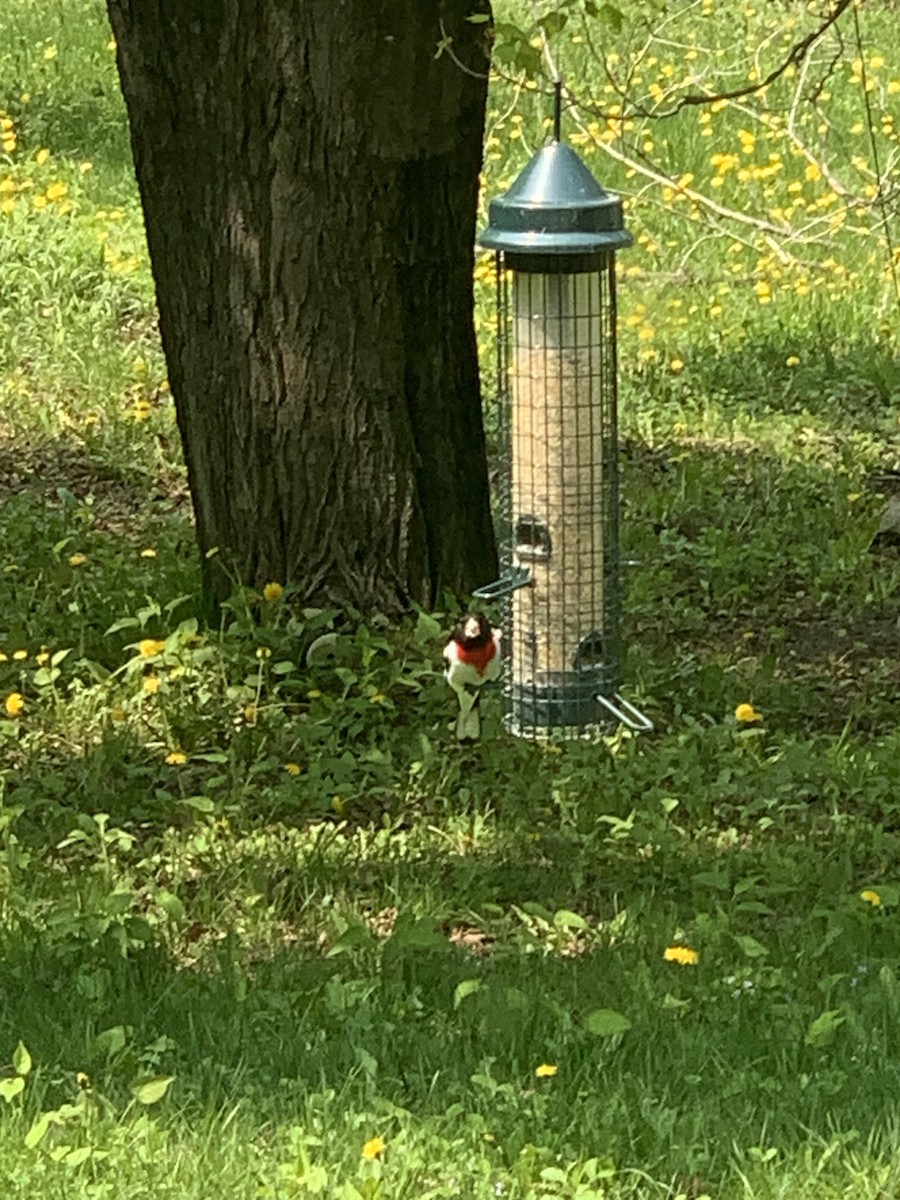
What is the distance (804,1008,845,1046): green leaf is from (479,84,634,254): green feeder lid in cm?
252

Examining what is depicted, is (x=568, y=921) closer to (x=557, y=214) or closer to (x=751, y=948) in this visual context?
(x=751, y=948)

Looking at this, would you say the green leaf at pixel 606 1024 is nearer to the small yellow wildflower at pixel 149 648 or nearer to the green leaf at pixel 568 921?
the green leaf at pixel 568 921

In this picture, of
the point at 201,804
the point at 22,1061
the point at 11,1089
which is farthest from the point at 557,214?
the point at 11,1089

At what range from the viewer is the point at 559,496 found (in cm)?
640

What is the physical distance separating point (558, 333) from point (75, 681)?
169 centimetres

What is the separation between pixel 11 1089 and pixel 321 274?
320 cm

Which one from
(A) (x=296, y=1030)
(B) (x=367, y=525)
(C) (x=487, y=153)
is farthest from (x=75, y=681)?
(C) (x=487, y=153)

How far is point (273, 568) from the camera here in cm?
671

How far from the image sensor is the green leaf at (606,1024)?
13.5 ft

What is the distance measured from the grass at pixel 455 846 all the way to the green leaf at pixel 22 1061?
0.9 inches

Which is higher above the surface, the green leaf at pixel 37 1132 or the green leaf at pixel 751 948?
the green leaf at pixel 37 1132

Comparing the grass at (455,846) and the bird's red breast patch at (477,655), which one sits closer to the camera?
the grass at (455,846)

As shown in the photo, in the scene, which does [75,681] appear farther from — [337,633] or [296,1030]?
[296,1030]

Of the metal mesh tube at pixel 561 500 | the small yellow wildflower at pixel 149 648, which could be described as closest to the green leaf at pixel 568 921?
the metal mesh tube at pixel 561 500
